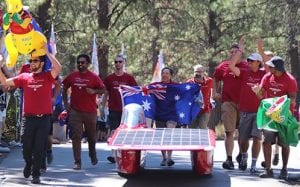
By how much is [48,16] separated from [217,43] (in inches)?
265

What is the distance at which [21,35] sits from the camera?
926cm

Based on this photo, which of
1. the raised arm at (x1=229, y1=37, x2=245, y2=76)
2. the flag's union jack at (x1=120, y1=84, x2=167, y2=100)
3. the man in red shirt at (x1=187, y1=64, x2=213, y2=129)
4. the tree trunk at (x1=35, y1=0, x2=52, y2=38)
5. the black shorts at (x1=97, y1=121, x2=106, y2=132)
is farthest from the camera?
the tree trunk at (x1=35, y1=0, x2=52, y2=38)

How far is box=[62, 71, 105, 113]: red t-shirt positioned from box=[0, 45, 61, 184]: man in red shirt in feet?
4.58

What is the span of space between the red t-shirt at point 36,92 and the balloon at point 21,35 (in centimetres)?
34

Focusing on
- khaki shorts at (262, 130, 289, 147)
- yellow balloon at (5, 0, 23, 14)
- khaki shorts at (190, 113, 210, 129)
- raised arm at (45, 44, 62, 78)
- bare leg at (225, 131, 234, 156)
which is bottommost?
bare leg at (225, 131, 234, 156)

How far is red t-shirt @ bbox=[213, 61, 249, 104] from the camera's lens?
1127 cm

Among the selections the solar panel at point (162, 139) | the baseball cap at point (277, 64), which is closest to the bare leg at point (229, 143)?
the solar panel at point (162, 139)

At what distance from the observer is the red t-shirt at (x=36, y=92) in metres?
9.13

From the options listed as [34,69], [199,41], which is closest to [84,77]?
[34,69]

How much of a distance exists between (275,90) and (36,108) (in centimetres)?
360

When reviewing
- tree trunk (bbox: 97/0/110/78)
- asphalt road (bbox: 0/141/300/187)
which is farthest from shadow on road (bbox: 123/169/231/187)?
tree trunk (bbox: 97/0/110/78)

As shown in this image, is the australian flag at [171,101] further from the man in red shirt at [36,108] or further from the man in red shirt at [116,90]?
the man in red shirt at [36,108]

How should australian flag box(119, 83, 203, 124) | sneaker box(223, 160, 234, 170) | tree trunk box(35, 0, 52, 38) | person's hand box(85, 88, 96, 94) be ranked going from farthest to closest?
tree trunk box(35, 0, 52, 38) → australian flag box(119, 83, 203, 124) → sneaker box(223, 160, 234, 170) → person's hand box(85, 88, 96, 94)

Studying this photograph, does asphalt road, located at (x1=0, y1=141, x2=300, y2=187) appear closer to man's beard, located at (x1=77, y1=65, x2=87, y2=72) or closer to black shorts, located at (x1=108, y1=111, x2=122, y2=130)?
black shorts, located at (x1=108, y1=111, x2=122, y2=130)
